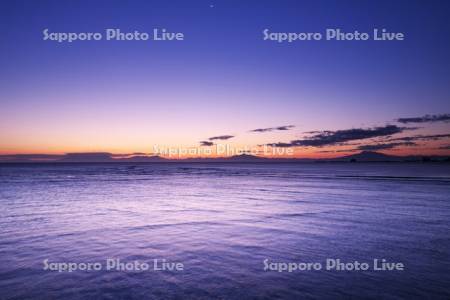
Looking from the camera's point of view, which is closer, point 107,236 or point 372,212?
point 107,236

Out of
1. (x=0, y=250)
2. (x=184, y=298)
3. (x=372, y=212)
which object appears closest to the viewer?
Result: (x=184, y=298)

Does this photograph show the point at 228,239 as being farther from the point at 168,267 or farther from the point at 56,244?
the point at 56,244

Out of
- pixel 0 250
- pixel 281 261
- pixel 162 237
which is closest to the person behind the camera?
pixel 281 261

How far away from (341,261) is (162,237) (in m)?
5.74

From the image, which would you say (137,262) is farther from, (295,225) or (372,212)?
(372,212)

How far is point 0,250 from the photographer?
10.1 m

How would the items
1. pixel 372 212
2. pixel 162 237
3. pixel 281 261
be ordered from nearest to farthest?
pixel 281 261 < pixel 162 237 < pixel 372 212

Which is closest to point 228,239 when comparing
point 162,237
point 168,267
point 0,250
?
point 162,237

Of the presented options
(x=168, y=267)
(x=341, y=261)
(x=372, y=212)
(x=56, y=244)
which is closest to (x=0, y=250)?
(x=56, y=244)

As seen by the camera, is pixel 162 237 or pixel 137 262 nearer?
pixel 137 262

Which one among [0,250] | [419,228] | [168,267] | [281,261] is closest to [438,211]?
[419,228]

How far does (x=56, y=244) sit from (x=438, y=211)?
58.7 feet

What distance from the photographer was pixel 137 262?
8852 millimetres

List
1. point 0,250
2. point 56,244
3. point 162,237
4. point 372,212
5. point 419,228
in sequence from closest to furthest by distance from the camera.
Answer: point 0,250
point 56,244
point 162,237
point 419,228
point 372,212
